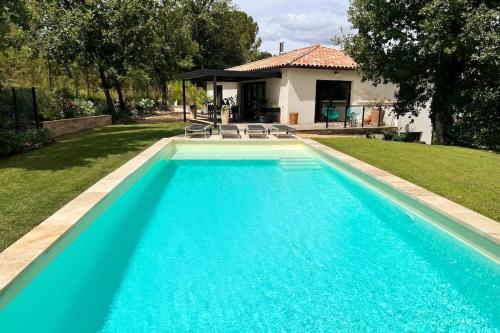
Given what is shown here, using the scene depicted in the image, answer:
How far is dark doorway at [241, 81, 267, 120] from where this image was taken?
77.3 ft

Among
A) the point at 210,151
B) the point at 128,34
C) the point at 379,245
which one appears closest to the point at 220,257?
the point at 379,245

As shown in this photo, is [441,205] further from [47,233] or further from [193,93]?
[193,93]

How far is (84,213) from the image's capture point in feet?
17.7

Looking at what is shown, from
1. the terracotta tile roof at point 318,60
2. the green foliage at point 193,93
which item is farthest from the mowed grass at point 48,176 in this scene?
the green foliage at point 193,93

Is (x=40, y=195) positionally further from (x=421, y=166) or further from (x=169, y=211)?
(x=421, y=166)

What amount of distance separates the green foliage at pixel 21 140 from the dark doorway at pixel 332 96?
14.8 meters

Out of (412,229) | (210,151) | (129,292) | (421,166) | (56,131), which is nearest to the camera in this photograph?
(129,292)

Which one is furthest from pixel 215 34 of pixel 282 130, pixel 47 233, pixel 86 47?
pixel 47 233

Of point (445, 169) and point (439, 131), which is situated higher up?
point (439, 131)

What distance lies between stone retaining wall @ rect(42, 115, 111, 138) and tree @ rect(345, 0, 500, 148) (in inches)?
532

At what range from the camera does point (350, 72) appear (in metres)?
21.9

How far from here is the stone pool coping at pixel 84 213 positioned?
12.6ft

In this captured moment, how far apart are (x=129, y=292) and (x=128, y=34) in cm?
2054

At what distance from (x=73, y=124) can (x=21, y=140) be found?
21.7ft
